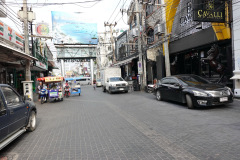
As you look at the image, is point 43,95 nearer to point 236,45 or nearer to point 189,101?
point 189,101

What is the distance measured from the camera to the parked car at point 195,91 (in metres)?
6.81

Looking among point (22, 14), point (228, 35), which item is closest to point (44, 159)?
point (228, 35)

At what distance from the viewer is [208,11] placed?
995cm

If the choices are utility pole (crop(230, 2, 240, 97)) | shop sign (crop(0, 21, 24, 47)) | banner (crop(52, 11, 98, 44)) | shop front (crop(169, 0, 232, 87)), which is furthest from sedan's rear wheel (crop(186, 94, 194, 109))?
banner (crop(52, 11, 98, 44))

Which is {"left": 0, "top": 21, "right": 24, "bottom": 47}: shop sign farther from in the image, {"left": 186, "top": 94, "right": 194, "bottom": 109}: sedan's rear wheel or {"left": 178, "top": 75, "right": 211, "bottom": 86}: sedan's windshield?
{"left": 186, "top": 94, "right": 194, "bottom": 109}: sedan's rear wheel

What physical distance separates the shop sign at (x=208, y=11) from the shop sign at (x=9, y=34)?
12733mm

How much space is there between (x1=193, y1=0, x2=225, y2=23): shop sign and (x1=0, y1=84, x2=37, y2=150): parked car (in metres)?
9.87

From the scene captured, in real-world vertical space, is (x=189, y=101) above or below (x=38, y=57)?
below

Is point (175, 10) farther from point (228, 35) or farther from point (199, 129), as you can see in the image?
point (199, 129)

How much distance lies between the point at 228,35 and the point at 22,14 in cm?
1458

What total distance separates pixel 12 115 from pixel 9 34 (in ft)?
37.5

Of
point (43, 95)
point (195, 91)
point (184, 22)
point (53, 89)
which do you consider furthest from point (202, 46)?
point (43, 95)

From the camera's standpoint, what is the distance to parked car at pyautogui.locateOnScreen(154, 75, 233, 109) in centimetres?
681

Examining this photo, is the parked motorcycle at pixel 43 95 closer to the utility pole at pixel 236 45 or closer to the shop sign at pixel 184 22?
the shop sign at pixel 184 22
